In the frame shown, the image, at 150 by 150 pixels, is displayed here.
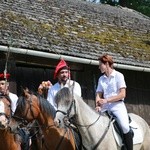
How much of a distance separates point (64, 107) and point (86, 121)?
0.56 metres

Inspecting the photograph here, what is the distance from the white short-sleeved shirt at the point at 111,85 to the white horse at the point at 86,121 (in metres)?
0.35

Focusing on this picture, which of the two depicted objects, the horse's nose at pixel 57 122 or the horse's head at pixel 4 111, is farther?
the horse's head at pixel 4 111

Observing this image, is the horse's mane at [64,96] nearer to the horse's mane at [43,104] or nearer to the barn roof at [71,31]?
the horse's mane at [43,104]

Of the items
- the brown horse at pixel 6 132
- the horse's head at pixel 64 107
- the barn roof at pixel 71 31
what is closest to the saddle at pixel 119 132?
the horse's head at pixel 64 107

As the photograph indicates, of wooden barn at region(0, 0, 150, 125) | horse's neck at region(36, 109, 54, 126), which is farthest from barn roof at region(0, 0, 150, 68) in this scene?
horse's neck at region(36, 109, 54, 126)

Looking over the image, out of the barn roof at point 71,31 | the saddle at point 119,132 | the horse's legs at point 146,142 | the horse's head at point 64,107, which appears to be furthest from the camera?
the barn roof at point 71,31

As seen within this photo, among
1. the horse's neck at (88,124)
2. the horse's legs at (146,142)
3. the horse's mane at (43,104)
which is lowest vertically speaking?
the horse's legs at (146,142)

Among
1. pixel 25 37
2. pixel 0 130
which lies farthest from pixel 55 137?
pixel 25 37

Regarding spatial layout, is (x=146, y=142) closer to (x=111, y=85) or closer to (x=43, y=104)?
(x=111, y=85)

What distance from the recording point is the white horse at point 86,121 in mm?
6133

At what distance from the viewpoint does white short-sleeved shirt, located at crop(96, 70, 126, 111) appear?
695 cm

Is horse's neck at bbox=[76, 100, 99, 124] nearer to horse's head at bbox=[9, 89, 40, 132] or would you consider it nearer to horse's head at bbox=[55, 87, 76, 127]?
horse's head at bbox=[55, 87, 76, 127]

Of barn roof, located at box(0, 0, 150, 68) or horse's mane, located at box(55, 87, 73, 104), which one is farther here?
barn roof, located at box(0, 0, 150, 68)

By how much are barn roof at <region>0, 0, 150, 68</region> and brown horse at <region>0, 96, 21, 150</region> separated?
2.90 m
